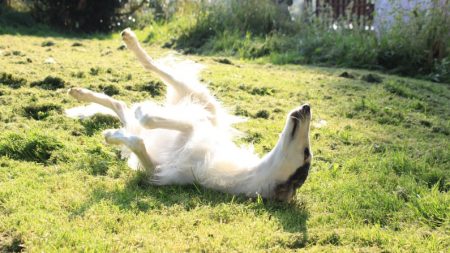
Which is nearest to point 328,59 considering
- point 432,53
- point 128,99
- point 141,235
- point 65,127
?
point 432,53

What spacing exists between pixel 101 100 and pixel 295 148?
71.6 inches

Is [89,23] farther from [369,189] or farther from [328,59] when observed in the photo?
[369,189]

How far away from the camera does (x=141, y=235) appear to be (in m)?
2.63

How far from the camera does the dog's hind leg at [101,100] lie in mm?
4090

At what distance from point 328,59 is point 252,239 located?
6.79 meters

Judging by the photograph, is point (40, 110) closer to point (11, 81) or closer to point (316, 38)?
point (11, 81)

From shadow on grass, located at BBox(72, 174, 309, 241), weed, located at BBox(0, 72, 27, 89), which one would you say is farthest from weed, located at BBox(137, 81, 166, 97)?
shadow on grass, located at BBox(72, 174, 309, 241)

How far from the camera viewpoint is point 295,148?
309 centimetres

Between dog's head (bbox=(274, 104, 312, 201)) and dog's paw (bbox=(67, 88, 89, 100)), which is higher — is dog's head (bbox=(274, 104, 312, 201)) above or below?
below

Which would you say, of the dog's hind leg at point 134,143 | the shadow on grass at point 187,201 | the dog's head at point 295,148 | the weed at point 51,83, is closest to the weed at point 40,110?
the weed at point 51,83

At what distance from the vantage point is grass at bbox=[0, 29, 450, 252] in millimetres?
2664

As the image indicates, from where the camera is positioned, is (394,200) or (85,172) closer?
(394,200)

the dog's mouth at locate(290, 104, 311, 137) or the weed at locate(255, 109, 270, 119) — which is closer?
the dog's mouth at locate(290, 104, 311, 137)

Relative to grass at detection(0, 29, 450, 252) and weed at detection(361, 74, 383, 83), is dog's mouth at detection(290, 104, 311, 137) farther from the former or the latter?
weed at detection(361, 74, 383, 83)
